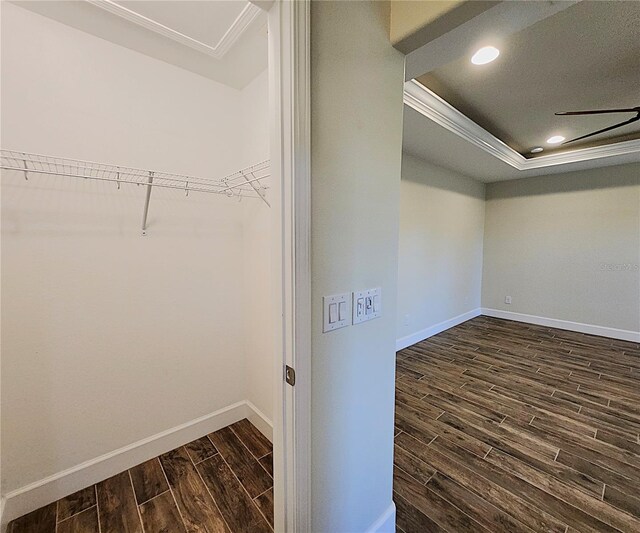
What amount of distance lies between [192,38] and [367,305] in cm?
167

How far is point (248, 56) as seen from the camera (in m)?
1.64

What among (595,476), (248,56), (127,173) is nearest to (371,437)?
(595,476)

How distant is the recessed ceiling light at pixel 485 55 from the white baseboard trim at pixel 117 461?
9.32 feet

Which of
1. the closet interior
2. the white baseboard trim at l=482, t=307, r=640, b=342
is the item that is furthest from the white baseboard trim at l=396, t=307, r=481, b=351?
the closet interior

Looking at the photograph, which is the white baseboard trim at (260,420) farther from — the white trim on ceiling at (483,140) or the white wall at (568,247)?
the white wall at (568,247)

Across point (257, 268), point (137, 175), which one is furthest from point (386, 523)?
point (137, 175)

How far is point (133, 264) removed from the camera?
1.68 m

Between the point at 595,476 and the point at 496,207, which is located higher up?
the point at 496,207

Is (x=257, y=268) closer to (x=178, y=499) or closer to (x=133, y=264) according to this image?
(x=133, y=264)

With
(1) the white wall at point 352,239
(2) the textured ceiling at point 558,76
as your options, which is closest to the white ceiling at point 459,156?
(2) the textured ceiling at point 558,76

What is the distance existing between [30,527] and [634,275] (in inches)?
247

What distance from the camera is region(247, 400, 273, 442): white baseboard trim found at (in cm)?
195

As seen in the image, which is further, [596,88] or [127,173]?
[596,88]

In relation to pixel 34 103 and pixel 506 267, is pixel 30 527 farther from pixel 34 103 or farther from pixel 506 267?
pixel 506 267
